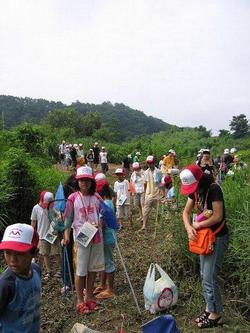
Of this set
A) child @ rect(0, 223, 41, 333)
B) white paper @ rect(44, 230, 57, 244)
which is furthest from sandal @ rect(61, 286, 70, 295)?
child @ rect(0, 223, 41, 333)

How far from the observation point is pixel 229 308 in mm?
4855

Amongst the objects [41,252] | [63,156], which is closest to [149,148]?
[63,156]

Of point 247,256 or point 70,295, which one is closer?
point 247,256

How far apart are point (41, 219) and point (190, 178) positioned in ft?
10.2

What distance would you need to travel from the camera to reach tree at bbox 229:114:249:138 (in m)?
48.8

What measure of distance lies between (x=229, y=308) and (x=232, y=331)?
1.65ft

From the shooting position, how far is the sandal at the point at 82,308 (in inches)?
204

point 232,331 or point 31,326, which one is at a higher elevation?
point 31,326

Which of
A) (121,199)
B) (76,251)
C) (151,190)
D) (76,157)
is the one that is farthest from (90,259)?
(76,157)

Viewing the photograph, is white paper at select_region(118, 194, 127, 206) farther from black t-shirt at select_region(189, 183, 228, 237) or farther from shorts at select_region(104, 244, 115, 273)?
black t-shirt at select_region(189, 183, 228, 237)

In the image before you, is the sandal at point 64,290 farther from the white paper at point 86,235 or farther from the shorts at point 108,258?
the white paper at point 86,235

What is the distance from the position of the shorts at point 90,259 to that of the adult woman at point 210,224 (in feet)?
4.29

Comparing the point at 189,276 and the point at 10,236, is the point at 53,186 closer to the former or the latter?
the point at 189,276

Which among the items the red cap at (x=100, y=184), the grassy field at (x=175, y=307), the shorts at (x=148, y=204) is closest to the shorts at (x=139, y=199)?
the shorts at (x=148, y=204)
